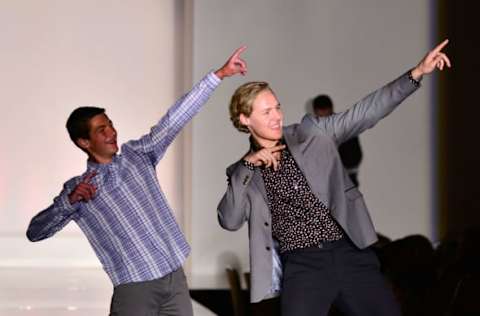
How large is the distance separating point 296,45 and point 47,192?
2766 mm

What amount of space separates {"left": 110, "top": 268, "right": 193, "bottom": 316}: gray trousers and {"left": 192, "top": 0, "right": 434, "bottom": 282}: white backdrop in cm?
545

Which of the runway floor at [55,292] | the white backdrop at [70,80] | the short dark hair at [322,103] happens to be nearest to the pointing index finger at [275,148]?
the runway floor at [55,292]

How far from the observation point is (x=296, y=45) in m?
9.96

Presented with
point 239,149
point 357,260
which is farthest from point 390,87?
point 239,149

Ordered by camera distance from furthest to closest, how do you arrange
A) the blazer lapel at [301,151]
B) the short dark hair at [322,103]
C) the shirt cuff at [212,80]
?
1. the short dark hair at [322,103]
2. the shirt cuff at [212,80]
3. the blazer lapel at [301,151]

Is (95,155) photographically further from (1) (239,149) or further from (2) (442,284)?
(1) (239,149)

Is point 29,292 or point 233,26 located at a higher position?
point 233,26

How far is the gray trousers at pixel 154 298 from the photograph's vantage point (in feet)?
14.0

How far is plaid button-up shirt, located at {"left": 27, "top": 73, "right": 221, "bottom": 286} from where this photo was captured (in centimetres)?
430

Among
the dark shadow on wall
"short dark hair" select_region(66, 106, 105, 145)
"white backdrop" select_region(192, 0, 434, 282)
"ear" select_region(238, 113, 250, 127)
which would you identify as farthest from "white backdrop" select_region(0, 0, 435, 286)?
"ear" select_region(238, 113, 250, 127)

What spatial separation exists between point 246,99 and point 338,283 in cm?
71

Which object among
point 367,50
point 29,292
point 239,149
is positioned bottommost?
point 29,292

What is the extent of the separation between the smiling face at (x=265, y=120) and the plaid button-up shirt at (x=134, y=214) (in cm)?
30

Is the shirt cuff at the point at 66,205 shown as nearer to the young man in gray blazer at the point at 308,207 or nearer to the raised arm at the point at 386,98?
the young man in gray blazer at the point at 308,207
